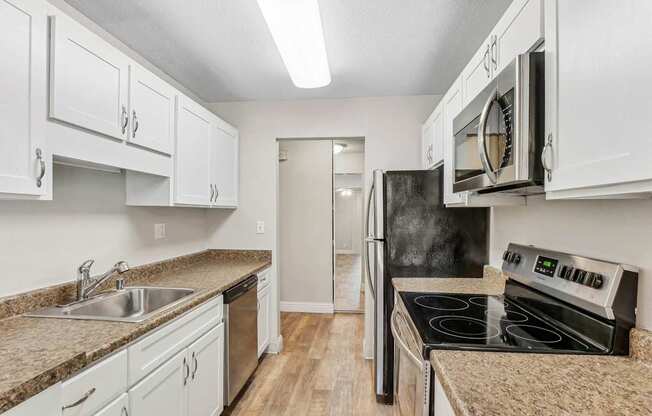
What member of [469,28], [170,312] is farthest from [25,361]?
[469,28]

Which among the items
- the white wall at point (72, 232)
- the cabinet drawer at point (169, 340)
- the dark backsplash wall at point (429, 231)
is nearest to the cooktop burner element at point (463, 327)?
the dark backsplash wall at point (429, 231)

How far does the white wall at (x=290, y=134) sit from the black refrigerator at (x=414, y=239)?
2.21ft

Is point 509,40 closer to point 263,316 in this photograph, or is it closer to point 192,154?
point 192,154

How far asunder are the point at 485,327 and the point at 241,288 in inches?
62.9

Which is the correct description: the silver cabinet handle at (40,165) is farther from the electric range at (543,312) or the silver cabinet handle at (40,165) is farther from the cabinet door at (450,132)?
the cabinet door at (450,132)

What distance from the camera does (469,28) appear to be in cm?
197

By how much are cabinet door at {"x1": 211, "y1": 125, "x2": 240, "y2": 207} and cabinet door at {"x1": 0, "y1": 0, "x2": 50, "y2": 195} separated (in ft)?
4.85

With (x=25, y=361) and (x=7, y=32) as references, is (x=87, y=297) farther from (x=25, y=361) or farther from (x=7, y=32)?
(x=7, y=32)

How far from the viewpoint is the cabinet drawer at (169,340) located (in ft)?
4.38

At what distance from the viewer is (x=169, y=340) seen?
5.10 feet

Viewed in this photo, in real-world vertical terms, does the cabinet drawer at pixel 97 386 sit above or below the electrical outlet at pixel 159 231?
below

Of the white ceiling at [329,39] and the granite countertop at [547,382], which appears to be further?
the white ceiling at [329,39]

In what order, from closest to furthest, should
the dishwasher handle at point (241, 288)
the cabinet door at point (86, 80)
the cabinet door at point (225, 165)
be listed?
the cabinet door at point (86, 80) → the dishwasher handle at point (241, 288) → the cabinet door at point (225, 165)

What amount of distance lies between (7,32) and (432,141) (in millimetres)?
2333
